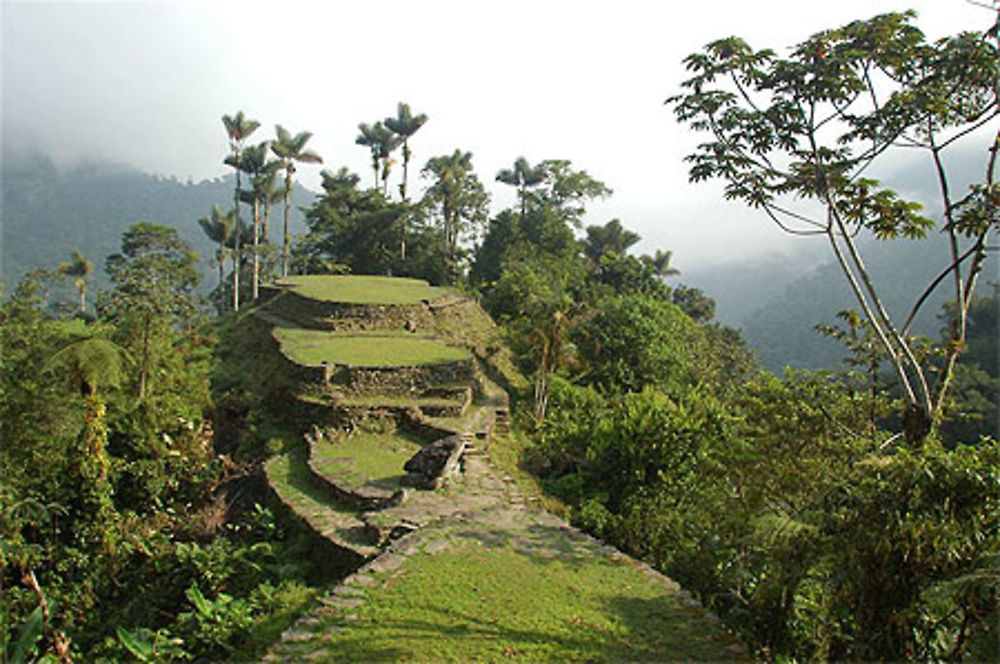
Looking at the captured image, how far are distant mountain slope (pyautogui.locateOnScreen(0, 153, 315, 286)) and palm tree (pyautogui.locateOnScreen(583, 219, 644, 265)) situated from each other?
5049 centimetres

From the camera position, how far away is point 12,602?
8.39 m

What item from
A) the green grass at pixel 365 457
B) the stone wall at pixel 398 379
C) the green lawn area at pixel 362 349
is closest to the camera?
the green grass at pixel 365 457

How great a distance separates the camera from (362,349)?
15.0 m

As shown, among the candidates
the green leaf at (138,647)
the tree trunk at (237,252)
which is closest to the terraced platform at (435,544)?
the green leaf at (138,647)

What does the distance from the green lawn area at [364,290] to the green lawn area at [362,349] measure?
1640mm

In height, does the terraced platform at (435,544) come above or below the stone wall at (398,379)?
below

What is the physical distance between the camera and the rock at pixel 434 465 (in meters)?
9.59

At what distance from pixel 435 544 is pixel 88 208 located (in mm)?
111110

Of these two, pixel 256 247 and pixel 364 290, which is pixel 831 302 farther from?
pixel 364 290

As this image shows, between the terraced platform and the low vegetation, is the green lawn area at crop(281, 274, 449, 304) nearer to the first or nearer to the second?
the low vegetation

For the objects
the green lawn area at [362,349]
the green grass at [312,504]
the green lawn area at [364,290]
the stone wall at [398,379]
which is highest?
the green lawn area at [364,290]

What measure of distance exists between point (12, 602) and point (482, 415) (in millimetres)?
7983

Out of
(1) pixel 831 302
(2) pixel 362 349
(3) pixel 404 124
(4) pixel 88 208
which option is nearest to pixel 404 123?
(3) pixel 404 124

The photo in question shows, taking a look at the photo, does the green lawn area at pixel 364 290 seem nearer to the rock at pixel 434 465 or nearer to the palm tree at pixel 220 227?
the rock at pixel 434 465
